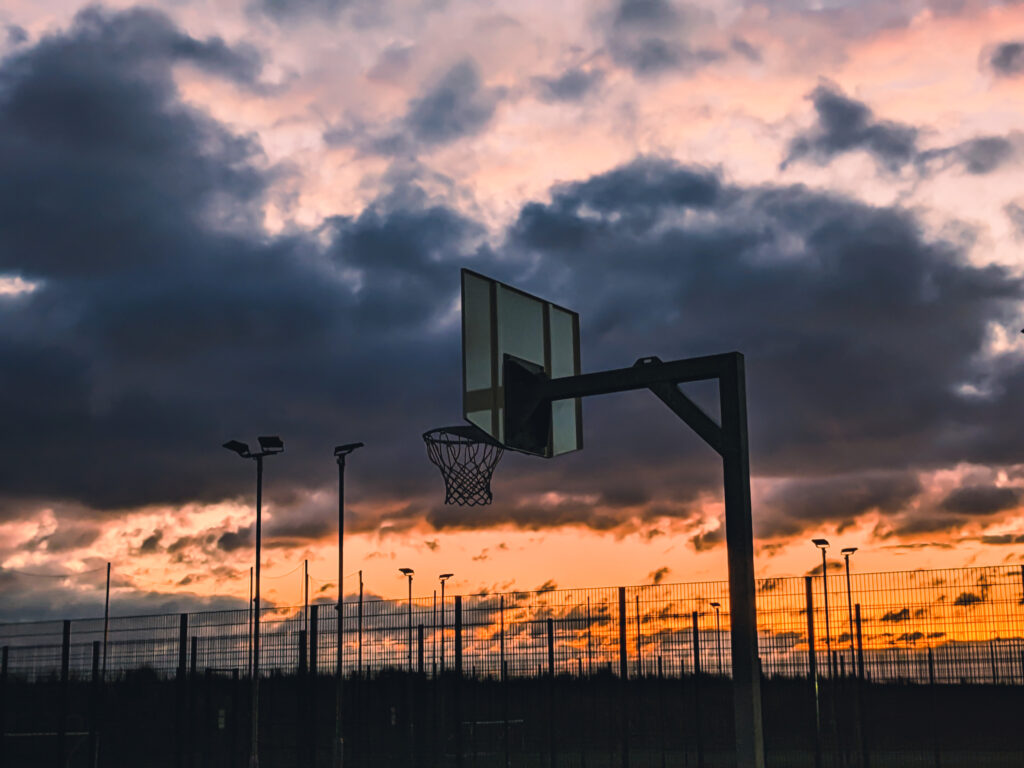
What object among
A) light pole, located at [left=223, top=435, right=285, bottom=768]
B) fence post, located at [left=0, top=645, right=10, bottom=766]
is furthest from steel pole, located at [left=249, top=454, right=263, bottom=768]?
fence post, located at [left=0, top=645, right=10, bottom=766]

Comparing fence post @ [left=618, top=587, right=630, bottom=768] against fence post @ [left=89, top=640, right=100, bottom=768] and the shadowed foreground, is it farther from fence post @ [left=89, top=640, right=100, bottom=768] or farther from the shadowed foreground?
fence post @ [left=89, top=640, right=100, bottom=768]

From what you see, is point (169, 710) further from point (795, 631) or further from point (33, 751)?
point (795, 631)

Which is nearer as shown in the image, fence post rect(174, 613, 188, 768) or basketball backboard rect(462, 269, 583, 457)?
basketball backboard rect(462, 269, 583, 457)

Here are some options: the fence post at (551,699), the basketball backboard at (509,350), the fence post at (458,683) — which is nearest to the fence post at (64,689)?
the fence post at (458,683)

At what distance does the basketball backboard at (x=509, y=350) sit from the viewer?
12.2 m

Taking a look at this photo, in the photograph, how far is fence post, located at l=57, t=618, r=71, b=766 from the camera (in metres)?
30.7

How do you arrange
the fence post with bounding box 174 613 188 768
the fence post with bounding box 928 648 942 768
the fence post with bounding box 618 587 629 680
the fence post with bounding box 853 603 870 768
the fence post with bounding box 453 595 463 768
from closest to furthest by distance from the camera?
the fence post with bounding box 928 648 942 768, the fence post with bounding box 853 603 870 768, the fence post with bounding box 618 587 629 680, the fence post with bounding box 453 595 463 768, the fence post with bounding box 174 613 188 768

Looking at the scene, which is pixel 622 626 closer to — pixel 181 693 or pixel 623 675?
pixel 623 675

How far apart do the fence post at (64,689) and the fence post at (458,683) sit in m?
12.2

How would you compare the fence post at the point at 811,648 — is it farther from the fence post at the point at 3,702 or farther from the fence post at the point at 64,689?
the fence post at the point at 3,702

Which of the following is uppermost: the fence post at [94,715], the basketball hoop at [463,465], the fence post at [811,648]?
the basketball hoop at [463,465]

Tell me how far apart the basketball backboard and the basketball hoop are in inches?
79.6

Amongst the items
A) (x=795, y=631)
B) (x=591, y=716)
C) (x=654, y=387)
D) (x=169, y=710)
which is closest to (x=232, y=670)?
(x=169, y=710)

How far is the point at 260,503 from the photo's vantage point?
30.4m
